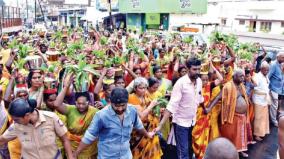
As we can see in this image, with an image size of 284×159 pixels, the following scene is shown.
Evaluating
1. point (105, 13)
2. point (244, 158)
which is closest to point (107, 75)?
point (244, 158)

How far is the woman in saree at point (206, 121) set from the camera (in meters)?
5.41

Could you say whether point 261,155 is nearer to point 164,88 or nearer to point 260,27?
point 164,88

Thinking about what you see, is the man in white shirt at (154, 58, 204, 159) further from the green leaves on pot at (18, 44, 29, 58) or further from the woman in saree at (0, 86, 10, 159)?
the green leaves on pot at (18, 44, 29, 58)

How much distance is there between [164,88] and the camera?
18.5 feet

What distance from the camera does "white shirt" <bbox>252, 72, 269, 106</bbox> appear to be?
259 inches

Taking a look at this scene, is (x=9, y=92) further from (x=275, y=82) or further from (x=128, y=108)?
(x=275, y=82)

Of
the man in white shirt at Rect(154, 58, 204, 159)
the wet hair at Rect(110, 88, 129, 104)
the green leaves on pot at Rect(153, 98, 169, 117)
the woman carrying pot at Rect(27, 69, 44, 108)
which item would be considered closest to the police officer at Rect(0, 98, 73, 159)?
the wet hair at Rect(110, 88, 129, 104)

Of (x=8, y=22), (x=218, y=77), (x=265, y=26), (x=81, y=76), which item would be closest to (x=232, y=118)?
(x=218, y=77)

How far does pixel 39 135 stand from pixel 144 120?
1.57 meters

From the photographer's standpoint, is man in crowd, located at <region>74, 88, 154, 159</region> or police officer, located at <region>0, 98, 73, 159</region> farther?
man in crowd, located at <region>74, 88, 154, 159</region>

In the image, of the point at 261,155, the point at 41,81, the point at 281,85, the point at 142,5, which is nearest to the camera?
the point at 41,81

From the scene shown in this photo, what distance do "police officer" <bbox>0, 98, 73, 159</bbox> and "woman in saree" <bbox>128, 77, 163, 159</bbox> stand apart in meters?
1.18

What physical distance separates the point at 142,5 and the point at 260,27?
13.7m

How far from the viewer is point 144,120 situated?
180 inches
